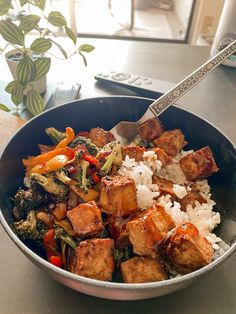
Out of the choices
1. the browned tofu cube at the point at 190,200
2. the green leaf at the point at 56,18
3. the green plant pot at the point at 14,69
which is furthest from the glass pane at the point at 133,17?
the browned tofu cube at the point at 190,200

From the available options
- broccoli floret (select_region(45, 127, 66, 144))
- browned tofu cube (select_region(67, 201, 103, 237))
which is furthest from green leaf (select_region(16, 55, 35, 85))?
browned tofu cube (select_region(67, 201, 103, 237))

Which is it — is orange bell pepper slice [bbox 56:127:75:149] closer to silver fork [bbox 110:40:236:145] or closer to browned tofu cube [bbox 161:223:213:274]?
silver fork [bbox 110:40:236:145]

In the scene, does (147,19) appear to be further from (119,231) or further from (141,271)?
(141,271)

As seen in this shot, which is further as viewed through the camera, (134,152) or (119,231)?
(134,152)

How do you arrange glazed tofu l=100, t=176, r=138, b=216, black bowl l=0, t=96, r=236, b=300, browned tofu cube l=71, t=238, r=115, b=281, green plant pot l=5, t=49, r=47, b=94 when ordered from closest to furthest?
black bowl l=0, t=96, r=236, b=300 → browned tofu cube l=71, t=238, r=115, b=281 → glazed tofu l=100, t=176, r=138, b=216 → green plant pot l=5, t=49, r=47, b=94

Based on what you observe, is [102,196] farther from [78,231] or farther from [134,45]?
[134,45]

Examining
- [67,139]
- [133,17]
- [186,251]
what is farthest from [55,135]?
[133,17]
